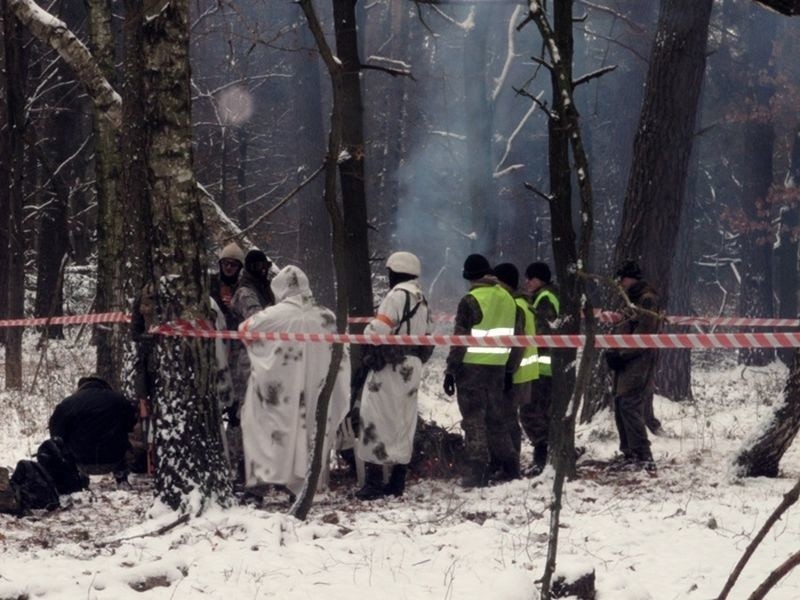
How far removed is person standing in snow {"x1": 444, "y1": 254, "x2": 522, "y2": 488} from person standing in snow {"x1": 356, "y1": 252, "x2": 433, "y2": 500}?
42 cm

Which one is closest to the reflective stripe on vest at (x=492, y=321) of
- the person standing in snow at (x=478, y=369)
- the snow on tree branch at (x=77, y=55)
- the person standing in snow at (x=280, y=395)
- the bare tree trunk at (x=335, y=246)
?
the person standing in snow at (x=478, y=369)

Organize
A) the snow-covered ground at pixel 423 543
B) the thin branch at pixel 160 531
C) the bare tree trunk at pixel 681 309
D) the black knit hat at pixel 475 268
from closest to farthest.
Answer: the snow-covered ground at pixel 423 543, the thin branch at pixel 160 531, the black knit hat at pixel 475 268, the bare tree trunk at pixel 681 309

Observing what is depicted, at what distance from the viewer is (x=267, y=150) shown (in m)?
33.8

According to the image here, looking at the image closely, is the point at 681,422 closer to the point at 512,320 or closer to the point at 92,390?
the point at 512,320

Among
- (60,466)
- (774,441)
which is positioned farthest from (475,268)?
(60,466)

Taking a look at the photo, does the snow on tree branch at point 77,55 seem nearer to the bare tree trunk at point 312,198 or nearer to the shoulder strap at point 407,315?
Result: the shoulder strap at point 407,315

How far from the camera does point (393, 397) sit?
891cm

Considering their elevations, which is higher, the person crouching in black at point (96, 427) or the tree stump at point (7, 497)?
the person crouching in black at point (96, 427)

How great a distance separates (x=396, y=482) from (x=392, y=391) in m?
0.69

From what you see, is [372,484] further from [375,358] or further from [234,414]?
[234,414]

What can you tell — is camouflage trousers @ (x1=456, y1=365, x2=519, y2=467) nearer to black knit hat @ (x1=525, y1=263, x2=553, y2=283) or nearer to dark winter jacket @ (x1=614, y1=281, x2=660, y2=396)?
dark winter jacket @ (x1=614, y1=281, x2=660, y2=396)

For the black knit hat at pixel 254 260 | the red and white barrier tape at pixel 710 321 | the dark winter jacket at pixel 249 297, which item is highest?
the black knit hat at pixel 254 260

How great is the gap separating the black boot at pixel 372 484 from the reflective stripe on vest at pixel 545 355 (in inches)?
76.2

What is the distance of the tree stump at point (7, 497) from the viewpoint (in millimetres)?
7734
